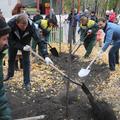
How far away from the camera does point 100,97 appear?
8695 mm

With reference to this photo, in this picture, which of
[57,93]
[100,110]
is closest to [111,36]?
[57,93]

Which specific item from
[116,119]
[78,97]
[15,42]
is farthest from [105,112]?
[15,42]

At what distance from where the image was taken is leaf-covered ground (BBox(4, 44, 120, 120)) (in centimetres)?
726

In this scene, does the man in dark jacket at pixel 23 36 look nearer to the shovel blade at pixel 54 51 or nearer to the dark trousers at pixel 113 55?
the shovel blade at pixel 54 51

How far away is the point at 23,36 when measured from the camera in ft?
27.0

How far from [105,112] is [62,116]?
0.75m

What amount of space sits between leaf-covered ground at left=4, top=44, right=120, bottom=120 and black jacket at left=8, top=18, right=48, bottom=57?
0.99 meters

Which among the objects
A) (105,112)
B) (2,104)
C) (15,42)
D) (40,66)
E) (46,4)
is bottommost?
(46,4)

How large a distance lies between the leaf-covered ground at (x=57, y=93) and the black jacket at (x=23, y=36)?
3.26ft

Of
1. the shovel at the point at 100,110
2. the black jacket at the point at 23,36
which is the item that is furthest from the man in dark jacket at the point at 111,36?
the shovel at the point at 100,110

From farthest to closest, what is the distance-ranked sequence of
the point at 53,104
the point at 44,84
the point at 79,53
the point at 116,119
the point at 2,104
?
1. the point at 79,53
2. the point at 44,84
3. the point at 53,104
4. the point at 116,119
5. the point at 2,104

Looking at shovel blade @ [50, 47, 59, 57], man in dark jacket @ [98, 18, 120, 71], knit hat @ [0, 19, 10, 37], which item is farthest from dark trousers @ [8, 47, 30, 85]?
knit hat @ [0, 19, 10, 37]

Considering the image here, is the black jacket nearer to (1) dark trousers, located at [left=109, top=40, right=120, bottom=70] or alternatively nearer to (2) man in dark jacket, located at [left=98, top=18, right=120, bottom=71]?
(2) man in dark jacket, located at [left=98, top=18, right=120, bottom=71]

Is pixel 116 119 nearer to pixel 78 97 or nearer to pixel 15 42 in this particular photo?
pixel 78 97
